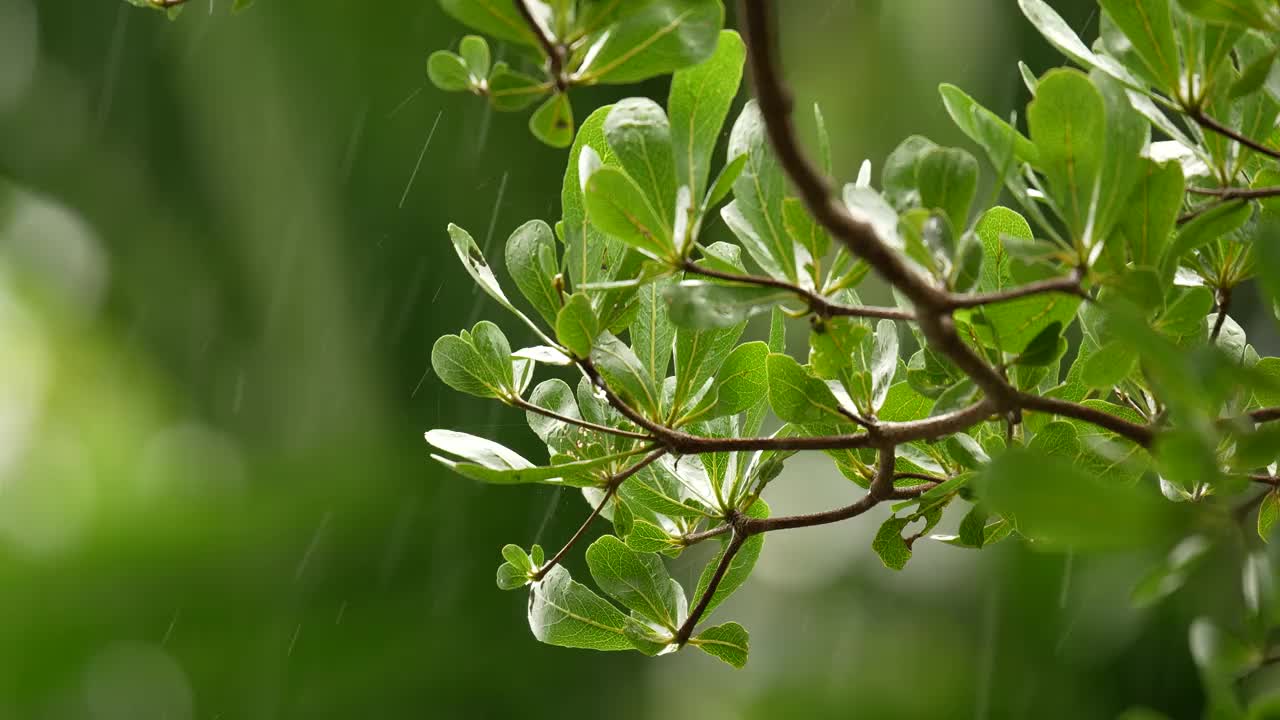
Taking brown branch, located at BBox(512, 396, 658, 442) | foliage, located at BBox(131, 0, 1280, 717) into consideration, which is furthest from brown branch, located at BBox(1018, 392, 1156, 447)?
brown branch, located at BBox(512, 396, 658, 442)

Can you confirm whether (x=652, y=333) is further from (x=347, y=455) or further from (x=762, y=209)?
(x=347, y=455)

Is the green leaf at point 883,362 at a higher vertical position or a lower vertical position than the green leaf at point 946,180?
lower

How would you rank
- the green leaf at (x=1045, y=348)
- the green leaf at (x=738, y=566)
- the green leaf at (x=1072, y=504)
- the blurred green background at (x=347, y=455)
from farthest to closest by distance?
the blurred green background at (x=347, y=455)
the green leaf at (x=738, y=566)
the green leaf at (x=1045, y=348)
the green leaf at (x=1072, y=504)

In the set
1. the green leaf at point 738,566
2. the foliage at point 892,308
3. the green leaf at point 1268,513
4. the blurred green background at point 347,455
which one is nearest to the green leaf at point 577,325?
the foliage at point 892,308

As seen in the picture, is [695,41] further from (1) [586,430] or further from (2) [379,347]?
(2) [379,347]

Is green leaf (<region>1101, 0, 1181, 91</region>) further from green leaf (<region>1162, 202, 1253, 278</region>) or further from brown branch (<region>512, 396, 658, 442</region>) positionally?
brown branch (<region>512, 396, 658, 442</region>)

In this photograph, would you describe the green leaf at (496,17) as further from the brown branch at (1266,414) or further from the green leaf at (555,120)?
the brown branch at (1266,414)
